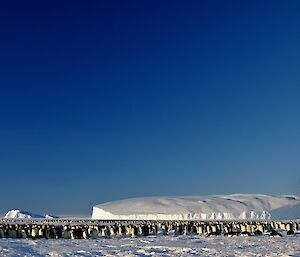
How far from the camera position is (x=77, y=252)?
62.7ft

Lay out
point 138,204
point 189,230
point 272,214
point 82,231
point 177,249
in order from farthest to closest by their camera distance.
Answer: point 138,204 < point 272,214 < point 189,230 < point 82,231 < point 177,249

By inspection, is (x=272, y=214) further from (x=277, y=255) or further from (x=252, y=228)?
(x=277, y=255)

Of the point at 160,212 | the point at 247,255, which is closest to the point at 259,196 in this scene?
the point at 160,212

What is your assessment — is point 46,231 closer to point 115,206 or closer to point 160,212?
point 160,212

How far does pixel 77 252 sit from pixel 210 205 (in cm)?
13626

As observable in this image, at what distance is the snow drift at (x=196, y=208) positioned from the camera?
142m

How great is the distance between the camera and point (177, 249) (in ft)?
68.1

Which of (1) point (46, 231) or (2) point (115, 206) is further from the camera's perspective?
(2) point (115, 206)

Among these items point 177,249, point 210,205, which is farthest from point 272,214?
point 177,249

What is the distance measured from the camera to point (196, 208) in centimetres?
14812

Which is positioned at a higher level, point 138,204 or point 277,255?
point 138,204

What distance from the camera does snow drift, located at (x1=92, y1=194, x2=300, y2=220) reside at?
142 m

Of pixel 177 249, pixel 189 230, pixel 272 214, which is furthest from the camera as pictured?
pixel 272 214

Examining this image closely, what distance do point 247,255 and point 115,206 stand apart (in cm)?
14617
